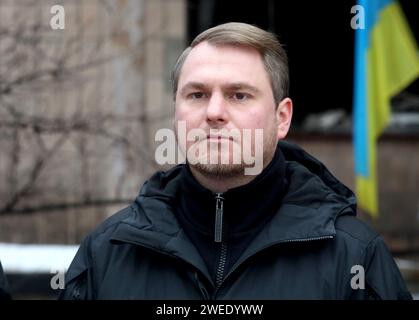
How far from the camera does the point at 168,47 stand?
28.1ft

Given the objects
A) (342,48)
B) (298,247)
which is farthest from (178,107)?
(342,48)

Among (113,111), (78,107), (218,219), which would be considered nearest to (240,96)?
(218,219)

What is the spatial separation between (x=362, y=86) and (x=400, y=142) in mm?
2402

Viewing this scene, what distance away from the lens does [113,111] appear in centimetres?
720

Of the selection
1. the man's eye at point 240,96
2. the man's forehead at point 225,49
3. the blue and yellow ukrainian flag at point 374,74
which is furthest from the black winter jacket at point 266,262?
the blue and yellow ukrainian flag at point 374,74

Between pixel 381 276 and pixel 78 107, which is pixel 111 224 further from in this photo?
pixel 78 107

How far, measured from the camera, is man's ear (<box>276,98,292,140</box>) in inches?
117

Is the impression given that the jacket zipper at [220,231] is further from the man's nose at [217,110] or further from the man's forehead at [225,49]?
the man's forehead at [225,49]

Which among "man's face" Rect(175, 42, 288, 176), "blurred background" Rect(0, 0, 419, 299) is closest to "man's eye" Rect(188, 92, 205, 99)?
"man's face" Rect(175, 42, 288, 176)

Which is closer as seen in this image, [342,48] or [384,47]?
[384,47]

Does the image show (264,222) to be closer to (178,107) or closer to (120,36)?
(178,107)

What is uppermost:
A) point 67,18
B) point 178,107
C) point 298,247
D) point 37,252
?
point 67,18

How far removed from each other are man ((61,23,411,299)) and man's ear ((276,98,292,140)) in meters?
0.03

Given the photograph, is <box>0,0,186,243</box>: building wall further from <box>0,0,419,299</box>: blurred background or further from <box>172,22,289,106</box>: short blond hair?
<box>172,22,289,106</box>: short blond hair
